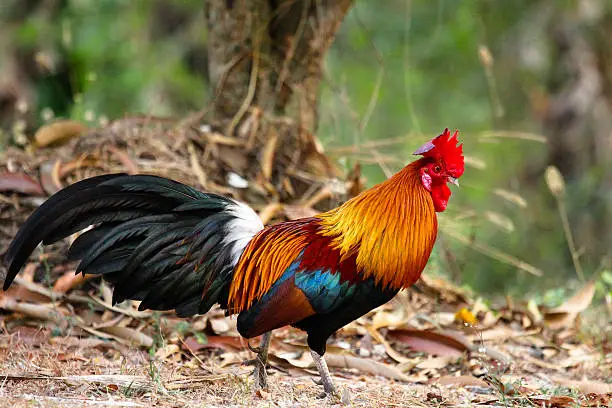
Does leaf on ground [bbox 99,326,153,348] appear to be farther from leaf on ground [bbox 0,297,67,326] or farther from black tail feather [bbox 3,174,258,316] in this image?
black tail feather [bbox 3,174,258,316]

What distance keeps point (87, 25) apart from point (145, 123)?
19.5 ft

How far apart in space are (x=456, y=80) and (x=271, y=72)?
23.3 ft

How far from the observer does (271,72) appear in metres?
6.64

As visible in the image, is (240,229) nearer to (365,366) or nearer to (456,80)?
(365,366)

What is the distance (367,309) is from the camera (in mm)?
4070

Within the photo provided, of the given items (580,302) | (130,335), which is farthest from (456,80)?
(130,335)

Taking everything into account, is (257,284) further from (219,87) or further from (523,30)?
(523,30)

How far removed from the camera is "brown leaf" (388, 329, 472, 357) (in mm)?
5230

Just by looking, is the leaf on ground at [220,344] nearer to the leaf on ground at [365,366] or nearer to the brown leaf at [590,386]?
the leaf on ground at [365,366]

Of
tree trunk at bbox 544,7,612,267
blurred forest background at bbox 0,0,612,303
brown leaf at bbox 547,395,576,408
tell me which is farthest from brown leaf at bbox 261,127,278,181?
tree trunk at bbox 544,7,612,267

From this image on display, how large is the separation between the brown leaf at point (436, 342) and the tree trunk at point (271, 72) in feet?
5.30

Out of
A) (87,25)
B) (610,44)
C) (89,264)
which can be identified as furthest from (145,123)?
(610,44)

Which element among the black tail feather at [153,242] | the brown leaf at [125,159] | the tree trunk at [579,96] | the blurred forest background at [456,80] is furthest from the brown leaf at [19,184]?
the tree trunk at [579,96]

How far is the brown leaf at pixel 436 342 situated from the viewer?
523 centimetres
